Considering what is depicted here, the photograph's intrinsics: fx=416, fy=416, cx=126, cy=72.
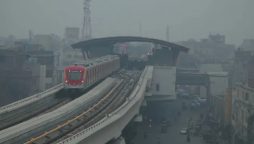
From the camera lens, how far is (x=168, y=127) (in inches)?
838

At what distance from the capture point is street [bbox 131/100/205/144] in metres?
18.4

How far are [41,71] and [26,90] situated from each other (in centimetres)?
239

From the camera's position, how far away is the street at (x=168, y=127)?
18394 mm

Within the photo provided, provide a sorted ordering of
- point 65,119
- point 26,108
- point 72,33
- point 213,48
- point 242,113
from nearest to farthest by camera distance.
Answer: point 65,119, point 26,108, point 242,113, point 213,48, point 72,33

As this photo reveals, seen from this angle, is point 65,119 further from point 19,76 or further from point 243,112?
point 19,76

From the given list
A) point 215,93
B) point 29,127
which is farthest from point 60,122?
point 215,93

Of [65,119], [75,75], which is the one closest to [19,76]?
[75,75]

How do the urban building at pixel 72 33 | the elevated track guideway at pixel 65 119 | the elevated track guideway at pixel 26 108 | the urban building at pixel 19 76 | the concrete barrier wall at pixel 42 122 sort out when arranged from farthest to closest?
the urban building at pixel 72 33 < the urban building at pixel 19 76 < the elevated track guideway at pixel 26 108 < the elevated track guideway at pixel 65 119 < the concrete barrier wall at pixel 42 122

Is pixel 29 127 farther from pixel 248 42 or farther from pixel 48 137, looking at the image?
pixel 248 42

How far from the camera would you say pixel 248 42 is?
62719 millimetres

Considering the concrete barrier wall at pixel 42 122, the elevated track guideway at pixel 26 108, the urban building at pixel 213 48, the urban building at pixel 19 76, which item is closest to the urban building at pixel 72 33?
the urban building at pixel 213 48

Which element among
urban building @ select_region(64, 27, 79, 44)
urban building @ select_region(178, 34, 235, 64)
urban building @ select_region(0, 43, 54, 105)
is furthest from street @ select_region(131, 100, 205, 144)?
urban building @ select_region(64, 27, 79, 44)

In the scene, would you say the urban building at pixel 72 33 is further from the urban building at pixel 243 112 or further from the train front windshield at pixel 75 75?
the train front windshield at pixel 75 75

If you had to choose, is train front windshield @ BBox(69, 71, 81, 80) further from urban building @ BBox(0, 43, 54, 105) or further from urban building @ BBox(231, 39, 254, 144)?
urban building @ BBox(0, 43, 54, 105)
